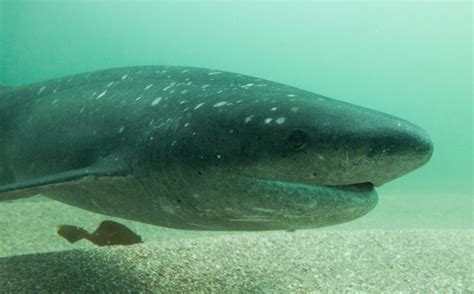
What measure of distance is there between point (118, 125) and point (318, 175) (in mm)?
1929

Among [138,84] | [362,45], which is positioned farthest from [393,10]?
[138,84]

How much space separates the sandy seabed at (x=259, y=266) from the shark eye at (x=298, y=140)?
1.31 m

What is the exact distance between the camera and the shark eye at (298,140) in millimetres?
2541

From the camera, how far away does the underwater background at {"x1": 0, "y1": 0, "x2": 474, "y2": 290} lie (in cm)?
1538

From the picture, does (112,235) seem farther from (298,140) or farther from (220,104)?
(298,140)

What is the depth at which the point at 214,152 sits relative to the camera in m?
2.82

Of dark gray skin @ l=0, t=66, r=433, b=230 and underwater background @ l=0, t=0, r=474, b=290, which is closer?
dark gray skin @ l=0, t=66, r=433, b=230

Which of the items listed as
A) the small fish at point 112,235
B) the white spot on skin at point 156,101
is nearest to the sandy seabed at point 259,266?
the small fish at point 112,235

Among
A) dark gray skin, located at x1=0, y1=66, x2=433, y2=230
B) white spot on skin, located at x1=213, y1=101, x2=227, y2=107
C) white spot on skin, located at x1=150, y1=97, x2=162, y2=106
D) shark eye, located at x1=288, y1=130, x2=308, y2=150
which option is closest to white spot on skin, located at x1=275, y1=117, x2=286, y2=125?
dark gray skin, located at x1=0, y1=66, x2=433, y2=230

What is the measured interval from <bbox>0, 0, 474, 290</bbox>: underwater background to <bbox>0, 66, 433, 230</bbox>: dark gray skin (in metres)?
2.78

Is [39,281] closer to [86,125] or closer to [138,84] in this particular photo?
[86,125]

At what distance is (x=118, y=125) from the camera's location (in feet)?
12.0

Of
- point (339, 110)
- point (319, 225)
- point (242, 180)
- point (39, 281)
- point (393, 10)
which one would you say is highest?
point (393, 10)

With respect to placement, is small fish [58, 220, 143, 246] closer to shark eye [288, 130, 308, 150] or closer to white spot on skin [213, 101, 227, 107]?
white spot on skin [213, 101, 227, 107]
